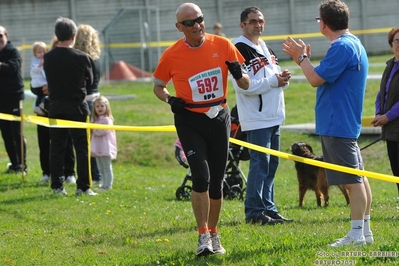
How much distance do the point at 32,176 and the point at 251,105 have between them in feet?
18.6

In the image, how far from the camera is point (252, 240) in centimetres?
707

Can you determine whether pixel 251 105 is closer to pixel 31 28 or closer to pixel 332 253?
pixel 332 253

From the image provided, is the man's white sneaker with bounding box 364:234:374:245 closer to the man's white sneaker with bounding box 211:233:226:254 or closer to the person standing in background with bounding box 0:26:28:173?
the man's white sneaker with bounding box 211:233:226:254

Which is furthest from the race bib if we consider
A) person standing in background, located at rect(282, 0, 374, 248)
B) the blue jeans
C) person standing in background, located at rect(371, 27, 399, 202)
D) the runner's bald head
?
person standing in background, located at rect(371, 27, 399, 202)

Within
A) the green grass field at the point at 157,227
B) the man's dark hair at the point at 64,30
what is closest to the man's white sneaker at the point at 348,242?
the green grass field at the point at 157,227

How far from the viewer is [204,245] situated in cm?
648

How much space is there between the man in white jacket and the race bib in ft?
4.18

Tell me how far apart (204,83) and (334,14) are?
1249 millimetres

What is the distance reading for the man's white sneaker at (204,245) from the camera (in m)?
6.47

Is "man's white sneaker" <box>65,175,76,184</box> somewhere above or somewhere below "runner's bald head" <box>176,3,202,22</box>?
below

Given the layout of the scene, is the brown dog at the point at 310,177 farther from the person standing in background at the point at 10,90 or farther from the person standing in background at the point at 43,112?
the person standing in background at the point at 10,90

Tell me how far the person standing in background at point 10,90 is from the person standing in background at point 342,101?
21.2 feet

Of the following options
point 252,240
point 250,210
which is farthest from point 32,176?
point 252,240

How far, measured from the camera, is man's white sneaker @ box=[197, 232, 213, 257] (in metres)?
6.47
